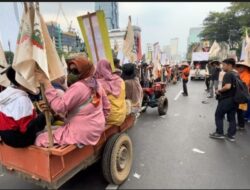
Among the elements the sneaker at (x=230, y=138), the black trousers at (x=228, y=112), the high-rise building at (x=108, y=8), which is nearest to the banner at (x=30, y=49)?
the high-rise building at (x=108, y=8)

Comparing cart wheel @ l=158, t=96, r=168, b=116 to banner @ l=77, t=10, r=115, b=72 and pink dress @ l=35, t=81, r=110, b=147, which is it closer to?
banner @ l=77, t=10, r=115, b=72

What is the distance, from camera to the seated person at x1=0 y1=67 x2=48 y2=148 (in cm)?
286

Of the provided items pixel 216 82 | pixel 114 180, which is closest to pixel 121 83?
pixel 114 180

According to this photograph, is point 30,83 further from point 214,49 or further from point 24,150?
point 214,49

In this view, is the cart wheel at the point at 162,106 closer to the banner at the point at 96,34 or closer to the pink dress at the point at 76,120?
the banner at the point at 96,34

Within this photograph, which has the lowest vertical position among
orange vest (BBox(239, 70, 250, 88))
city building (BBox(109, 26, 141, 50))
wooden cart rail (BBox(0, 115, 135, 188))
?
wooden cart rail (BBox(0, 115, 135, 188))

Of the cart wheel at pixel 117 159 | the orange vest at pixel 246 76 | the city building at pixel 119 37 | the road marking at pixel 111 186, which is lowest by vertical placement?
the road marking at pixel 111 186

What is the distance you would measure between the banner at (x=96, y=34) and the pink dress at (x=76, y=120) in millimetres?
1948

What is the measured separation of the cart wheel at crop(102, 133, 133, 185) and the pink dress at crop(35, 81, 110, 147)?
1.48ft

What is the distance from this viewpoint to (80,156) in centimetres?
318

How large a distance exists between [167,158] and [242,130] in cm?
293

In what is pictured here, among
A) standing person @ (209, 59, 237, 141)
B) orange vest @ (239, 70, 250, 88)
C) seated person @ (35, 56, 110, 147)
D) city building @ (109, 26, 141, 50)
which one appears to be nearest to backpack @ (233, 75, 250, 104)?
standing person @ (209, 59, 237, 141)

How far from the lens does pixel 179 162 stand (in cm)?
464

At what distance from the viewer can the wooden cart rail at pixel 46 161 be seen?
9.07 ft
